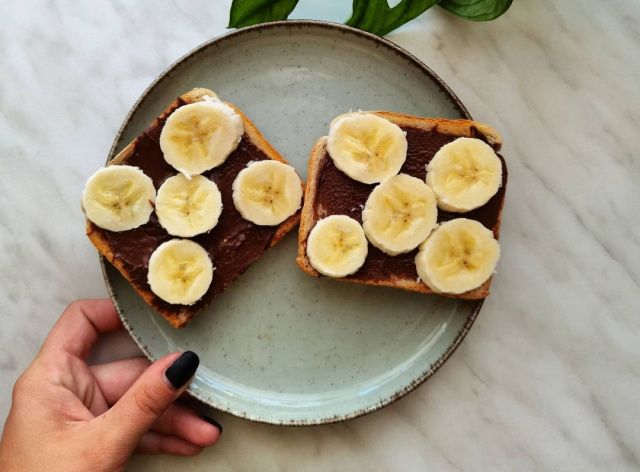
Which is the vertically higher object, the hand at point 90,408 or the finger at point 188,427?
the hand at point 90,408

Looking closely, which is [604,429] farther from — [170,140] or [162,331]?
[170,140]

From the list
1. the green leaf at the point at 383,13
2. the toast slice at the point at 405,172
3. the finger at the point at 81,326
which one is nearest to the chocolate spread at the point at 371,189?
the toast slice at the point at 405,172

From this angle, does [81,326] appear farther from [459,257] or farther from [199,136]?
[459,257]

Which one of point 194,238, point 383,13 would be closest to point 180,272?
A: point 194,238

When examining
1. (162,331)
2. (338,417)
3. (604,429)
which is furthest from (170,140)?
(604,429)

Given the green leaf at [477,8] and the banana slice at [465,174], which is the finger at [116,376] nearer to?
the banana slice at [465,174]

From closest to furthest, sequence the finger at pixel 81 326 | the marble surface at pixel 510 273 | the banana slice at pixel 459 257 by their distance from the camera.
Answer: the banana slice at pixel 459 257
the finger at pixel 81 326
the marble surface at pixel 510 273
